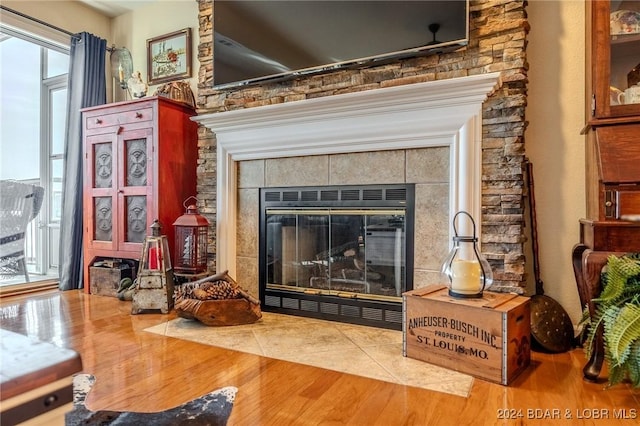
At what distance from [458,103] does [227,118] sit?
1.55 meters

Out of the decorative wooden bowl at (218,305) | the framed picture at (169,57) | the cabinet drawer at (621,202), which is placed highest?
the framed picture at (169,57)

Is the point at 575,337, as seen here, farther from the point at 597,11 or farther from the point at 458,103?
the point at 597,11

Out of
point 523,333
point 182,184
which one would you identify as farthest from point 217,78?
point 523,333

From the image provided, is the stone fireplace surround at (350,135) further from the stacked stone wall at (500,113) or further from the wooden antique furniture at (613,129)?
the wooden antique furniture at (613,129)

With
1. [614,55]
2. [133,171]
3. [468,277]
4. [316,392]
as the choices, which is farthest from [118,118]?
[614,55]

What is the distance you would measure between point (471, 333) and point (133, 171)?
8.99ft

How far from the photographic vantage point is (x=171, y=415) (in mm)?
1392

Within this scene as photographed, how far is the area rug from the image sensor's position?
171cm

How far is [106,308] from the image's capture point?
288cm

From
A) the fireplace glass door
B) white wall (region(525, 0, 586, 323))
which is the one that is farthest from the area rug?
white wall (region(525, 0, 586, 323))

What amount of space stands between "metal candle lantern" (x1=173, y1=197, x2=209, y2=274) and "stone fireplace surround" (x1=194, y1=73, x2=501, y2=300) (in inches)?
4.6

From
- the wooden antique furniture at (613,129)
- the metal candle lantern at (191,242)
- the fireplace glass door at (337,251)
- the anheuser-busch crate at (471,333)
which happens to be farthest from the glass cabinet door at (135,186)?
the wooden antique furniture at (613,129)

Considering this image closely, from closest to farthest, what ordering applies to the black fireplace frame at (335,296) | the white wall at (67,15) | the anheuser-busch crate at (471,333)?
the anheuser-busch crate at (471,333)
the black fireplace frame at (335,296)
the white wall at (67,15)

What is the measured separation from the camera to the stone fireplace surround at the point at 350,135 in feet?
7.14
